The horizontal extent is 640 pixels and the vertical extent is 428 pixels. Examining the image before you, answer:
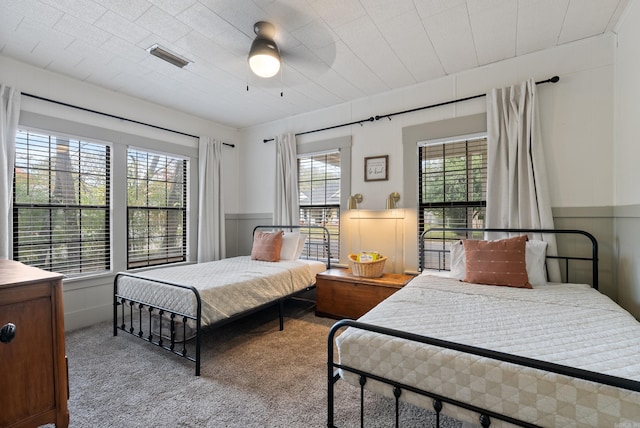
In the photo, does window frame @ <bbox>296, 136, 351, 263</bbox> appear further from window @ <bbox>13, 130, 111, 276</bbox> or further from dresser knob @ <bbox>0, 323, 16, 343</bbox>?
dresser knob @ <bbox>0, 323, 16, 343</bbox>

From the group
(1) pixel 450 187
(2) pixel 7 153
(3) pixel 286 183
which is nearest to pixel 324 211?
(3) pixel 286 183

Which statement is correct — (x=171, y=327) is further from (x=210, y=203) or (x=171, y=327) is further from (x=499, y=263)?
(x=499, y=263)

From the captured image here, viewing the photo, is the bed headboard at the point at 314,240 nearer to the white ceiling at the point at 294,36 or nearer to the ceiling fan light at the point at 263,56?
the white ceiling at the point at 294,36

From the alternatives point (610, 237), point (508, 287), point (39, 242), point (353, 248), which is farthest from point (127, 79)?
point (610, 237)

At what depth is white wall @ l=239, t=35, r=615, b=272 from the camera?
98.4 inches

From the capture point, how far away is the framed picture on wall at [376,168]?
11.7 ft

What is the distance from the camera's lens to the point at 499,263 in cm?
239

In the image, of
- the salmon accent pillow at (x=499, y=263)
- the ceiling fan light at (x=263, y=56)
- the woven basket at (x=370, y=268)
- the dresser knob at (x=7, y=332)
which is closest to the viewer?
the dresser knob at (x=7, y=332)

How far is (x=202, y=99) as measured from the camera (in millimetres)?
3740

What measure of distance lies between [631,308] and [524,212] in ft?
3.20

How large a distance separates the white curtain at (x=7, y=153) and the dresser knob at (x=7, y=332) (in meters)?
1.80

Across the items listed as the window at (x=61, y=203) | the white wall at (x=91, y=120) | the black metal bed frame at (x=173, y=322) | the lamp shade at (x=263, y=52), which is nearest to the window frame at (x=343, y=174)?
the black metal bed frame at (x=173, y=322)

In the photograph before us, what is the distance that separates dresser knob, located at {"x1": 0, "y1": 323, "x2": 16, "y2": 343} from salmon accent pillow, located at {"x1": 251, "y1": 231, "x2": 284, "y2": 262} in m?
2.46

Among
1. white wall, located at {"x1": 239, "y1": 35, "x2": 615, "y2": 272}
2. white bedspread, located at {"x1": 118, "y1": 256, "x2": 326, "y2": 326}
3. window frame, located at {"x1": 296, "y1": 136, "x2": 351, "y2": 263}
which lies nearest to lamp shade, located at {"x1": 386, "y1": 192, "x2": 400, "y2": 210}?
white wall, located at {"x1": 239, "y1": 35, "x2": 615, "y2": 272}
